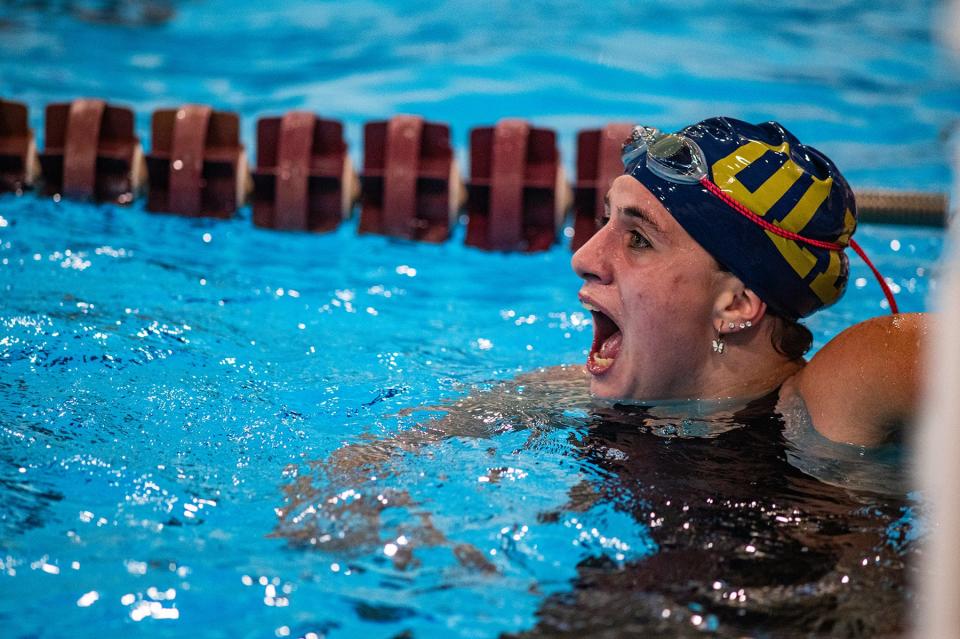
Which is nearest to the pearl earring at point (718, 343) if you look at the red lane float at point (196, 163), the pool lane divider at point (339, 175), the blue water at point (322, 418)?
the blue water at point (322, 418)

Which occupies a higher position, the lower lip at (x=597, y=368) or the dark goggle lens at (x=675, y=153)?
the dark goggle lens at (x=675, y=153)

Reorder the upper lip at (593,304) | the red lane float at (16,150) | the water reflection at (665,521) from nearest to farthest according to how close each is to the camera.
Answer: the water reflection at (665,521), the upper lip at (593,304), the red lane float at (16,150)

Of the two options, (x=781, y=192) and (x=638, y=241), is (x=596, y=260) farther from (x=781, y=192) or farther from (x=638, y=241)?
(x=781, y=192)

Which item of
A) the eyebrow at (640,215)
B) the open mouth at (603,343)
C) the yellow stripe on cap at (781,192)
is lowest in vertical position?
the open mouth at (603,343)

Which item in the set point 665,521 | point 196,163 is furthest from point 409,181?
point 665,521

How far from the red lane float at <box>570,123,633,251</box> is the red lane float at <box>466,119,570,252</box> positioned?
3.5 inches

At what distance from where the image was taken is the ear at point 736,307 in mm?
2514

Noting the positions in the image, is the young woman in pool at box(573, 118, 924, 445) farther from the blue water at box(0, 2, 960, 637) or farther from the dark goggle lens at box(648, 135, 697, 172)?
the blue water at box(0, 2, 960, 637)

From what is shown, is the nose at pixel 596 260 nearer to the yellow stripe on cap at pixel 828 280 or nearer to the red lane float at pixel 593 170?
the yellow stripe on cap at pixel 828 280

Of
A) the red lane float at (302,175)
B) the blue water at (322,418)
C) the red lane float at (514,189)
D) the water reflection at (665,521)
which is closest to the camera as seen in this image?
the water reflection at (665,521)

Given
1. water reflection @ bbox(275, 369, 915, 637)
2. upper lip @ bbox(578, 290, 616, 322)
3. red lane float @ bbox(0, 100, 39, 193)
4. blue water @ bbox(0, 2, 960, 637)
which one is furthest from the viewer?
red lane float @ bbox(0, 100, 39, 193)

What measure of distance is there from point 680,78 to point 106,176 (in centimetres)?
487

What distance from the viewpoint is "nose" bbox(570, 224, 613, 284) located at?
252 cm

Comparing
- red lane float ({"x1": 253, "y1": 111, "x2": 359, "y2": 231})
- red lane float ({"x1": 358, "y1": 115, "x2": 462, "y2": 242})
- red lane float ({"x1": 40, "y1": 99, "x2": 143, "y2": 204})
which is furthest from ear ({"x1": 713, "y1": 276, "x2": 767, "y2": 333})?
red lane float ({"x1": 40, "y1": 99, "x2": 143, "y2": 204})
